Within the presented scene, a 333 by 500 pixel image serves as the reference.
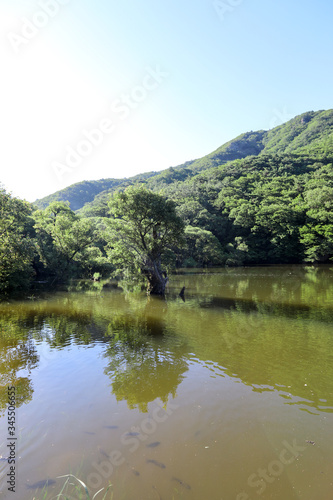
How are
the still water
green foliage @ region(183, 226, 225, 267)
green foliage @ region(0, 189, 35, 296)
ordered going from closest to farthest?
the still water
green foliage @ region(0, 189, 35, 296)
green foliage @ region(183, 226, 225, 267)

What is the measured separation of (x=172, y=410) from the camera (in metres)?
6.79

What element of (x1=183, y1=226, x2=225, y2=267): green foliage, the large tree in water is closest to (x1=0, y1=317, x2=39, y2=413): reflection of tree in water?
the large tree in water

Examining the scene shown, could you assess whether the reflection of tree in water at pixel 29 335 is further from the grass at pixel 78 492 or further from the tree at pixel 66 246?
the tree at pixel 66 246

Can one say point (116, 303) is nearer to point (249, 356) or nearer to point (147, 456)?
point (249, 356)

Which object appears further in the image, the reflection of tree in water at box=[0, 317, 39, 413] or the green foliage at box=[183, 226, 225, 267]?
the green foliage at box=[183, 226, 225, 267]

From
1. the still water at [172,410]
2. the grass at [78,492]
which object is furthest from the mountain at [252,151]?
the grass at [78,492]

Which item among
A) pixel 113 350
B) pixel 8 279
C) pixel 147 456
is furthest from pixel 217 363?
pixel 8 279

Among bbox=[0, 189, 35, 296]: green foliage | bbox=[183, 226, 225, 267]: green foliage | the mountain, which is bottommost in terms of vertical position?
bbox=[183, 226, 225, 267]: green foliage

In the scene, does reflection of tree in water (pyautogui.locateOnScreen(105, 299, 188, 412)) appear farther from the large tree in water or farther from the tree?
the tree

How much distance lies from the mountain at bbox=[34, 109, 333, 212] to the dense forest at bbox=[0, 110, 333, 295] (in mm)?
2621

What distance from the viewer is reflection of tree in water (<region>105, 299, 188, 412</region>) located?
767cm

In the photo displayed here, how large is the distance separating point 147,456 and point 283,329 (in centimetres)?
1077

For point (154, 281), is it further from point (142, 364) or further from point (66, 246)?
point (66, 246)

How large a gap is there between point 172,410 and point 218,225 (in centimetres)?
7294
